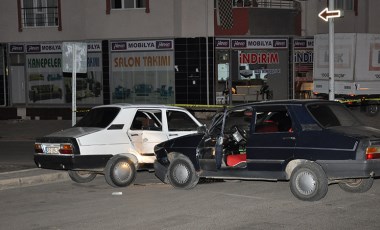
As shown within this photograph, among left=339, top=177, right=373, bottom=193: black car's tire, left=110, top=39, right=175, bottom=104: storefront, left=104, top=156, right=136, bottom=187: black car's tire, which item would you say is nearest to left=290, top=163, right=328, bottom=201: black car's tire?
left=339, top=177, right=373, bottom=193: black car's tire

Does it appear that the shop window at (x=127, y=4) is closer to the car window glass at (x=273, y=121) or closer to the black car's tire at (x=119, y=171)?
the black car's tire at (x=119, y=171)

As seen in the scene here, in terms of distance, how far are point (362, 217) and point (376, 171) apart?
1.08 m

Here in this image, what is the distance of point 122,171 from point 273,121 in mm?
3008

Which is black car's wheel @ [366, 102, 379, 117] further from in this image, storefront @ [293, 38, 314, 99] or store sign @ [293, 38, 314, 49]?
store sign @ [293, 38, 314, 49]

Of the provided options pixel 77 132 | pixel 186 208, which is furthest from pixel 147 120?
pixel 186 208

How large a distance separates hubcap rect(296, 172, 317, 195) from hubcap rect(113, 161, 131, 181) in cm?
342

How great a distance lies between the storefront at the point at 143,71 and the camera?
91.7 feet

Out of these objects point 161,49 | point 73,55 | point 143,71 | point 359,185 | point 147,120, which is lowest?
point 359,185

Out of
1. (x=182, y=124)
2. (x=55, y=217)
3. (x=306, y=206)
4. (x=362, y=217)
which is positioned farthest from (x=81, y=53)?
(x=362, y=217)

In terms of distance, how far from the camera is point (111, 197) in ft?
32.7

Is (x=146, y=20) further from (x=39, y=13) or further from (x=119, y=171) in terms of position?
(x=119, y=171)

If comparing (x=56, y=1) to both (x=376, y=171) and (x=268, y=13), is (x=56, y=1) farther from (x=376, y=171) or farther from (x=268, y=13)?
(x=376, y=171)

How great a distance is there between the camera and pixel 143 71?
28.4m

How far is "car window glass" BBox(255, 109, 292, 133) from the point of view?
9.59m
